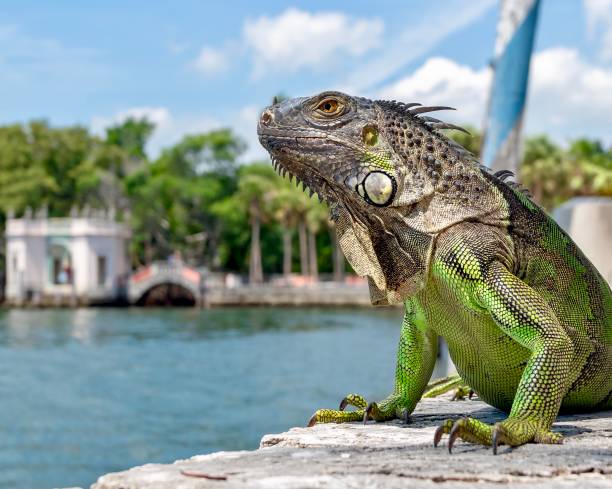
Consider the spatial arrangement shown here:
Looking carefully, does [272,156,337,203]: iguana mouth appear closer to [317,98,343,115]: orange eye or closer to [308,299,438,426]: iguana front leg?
[317,98,343,115]: orange eye

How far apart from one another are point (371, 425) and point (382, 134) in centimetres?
126

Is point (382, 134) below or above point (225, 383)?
above

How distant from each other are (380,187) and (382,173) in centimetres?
5

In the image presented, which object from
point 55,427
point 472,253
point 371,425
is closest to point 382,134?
point 472,253

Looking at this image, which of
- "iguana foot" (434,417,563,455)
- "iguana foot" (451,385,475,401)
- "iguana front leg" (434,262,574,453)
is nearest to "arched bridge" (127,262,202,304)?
"iguana foot" (451,385,475,401)

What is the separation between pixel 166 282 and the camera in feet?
236

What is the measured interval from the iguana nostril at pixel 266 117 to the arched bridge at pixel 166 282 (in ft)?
224

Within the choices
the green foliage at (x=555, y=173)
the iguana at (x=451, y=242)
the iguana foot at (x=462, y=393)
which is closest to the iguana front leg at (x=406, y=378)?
the iguana at (x=451, y=242)

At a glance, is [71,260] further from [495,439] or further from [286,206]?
[495,439]

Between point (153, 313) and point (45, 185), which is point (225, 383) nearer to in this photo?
point (153, 313)

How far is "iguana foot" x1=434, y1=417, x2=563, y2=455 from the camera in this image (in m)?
2.96

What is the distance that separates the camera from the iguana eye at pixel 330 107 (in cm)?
351

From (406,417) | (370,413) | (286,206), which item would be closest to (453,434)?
(406,417)

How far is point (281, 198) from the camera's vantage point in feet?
224
